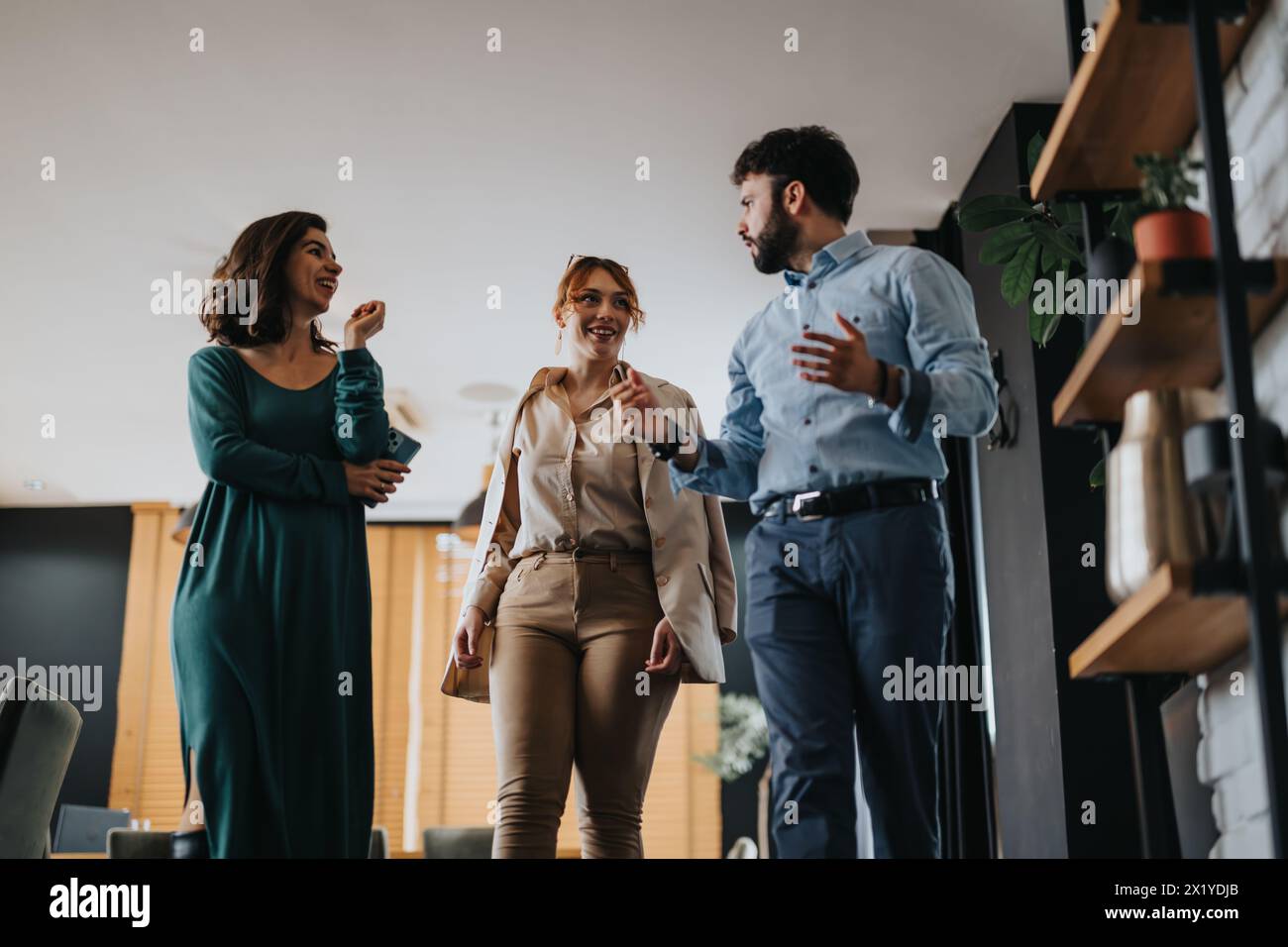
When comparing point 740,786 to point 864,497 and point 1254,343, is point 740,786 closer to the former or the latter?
point 864,497

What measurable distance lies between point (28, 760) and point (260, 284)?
1.09 meters

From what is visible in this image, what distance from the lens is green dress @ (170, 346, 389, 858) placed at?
6.73 feet

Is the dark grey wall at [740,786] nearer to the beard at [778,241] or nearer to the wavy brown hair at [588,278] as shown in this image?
the wavy brown hair at [588,278]

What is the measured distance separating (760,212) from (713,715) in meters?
6.15

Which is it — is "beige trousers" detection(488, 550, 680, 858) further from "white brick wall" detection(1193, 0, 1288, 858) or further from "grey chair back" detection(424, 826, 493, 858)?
"grey chair back" detection(424, 826, 493, 858)

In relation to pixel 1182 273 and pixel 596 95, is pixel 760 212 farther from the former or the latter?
pixel 596 95

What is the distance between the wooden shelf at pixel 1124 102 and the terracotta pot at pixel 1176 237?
26cm

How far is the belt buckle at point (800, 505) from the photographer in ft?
6.37

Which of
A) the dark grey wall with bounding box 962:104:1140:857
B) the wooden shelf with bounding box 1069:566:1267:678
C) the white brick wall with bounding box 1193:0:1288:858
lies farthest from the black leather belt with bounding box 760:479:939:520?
the dark grey wall with bounding box 962:104:1140:857

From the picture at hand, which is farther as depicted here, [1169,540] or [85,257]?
[85,257]

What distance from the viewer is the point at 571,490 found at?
2275mm

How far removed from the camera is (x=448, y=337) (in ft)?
19.8

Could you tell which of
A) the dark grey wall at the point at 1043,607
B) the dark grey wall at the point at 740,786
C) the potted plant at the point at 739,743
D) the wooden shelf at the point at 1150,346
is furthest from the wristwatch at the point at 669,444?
the potted plant at the point at 739,743

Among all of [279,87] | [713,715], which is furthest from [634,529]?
[713,715]
